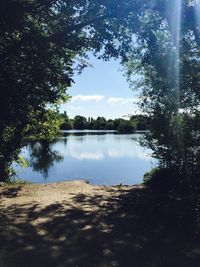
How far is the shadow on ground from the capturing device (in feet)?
21.5

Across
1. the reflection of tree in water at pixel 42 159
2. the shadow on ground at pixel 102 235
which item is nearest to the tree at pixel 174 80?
the shadow on ground at pixel 102 235

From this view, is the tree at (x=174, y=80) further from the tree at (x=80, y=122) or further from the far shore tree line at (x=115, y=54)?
the tree at (x=80, y=122)

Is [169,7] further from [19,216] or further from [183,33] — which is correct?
[19,216]

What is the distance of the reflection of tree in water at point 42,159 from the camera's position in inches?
1518

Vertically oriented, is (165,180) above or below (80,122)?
below

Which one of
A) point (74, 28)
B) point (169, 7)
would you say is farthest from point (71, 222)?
point (169, 7)

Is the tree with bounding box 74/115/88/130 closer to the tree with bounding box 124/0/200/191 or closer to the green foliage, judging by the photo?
the tree with bounding box 124/0/200/191

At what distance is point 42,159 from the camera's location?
46.1 m

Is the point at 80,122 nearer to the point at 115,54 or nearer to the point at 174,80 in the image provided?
the point at 174,80

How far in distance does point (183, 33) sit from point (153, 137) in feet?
15.6

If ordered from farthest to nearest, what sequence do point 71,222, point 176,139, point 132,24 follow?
point 176,139 < point 132,24 < point 71,222

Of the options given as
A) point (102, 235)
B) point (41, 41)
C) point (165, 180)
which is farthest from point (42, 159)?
point (102, 235)

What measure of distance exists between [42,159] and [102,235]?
38.5 metres

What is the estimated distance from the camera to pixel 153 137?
1579 centimetres
